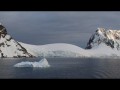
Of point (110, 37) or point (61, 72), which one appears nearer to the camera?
point (61, 72)

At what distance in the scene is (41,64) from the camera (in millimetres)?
25047
